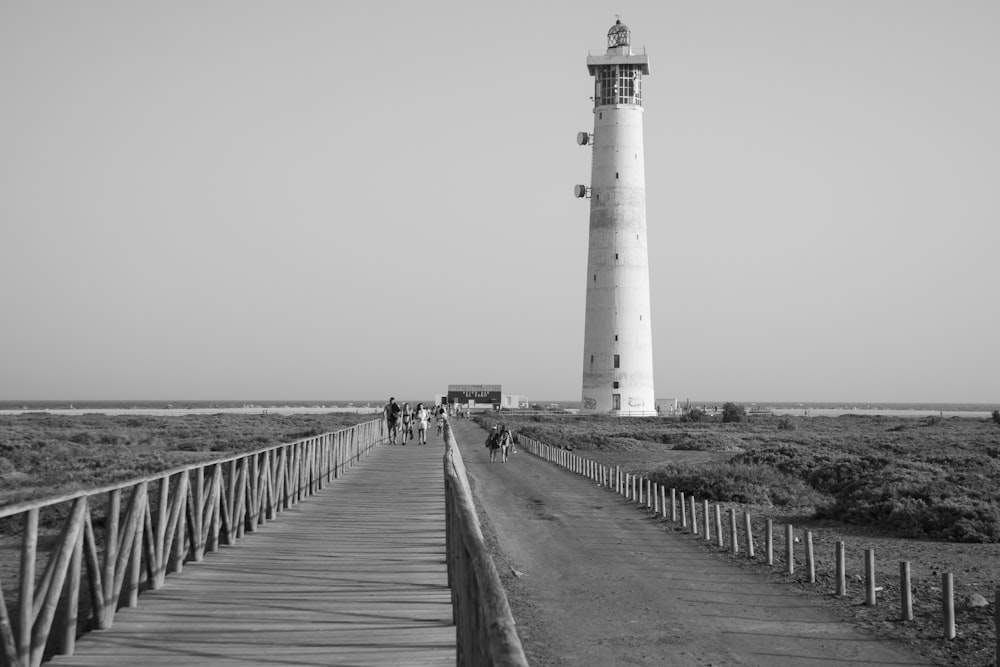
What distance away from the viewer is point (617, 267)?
6425 cm

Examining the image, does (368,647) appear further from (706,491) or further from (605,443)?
(605,443)

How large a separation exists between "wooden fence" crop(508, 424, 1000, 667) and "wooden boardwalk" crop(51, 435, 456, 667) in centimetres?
565

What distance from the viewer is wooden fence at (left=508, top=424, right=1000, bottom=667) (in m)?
11.8

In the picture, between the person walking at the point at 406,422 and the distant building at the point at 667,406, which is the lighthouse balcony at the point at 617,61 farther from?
the person walking at the point at 406,422

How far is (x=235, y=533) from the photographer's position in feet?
44.5

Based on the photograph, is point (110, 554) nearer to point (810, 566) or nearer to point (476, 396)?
point (810, 566)

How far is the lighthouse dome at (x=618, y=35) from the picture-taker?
231 feet

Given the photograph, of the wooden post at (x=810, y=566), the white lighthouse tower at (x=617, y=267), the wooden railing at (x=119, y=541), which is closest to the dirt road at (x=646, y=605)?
the wooden post at (x=810, y=566)

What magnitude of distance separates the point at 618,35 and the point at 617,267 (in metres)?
18.3

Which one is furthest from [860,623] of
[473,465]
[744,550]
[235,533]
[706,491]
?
[473,465]

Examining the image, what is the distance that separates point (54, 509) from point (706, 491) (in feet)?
54.1

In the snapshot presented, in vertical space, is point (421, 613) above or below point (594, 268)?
below

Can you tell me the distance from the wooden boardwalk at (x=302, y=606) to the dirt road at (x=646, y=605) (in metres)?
1.78

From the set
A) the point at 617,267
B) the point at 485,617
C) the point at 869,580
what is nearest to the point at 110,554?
the point at 485,617
